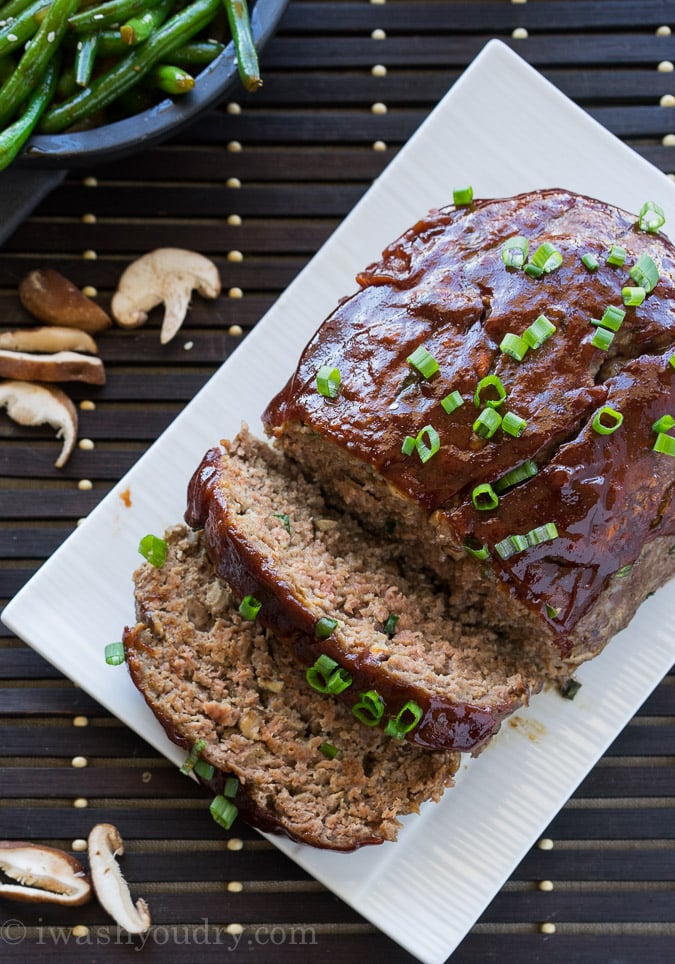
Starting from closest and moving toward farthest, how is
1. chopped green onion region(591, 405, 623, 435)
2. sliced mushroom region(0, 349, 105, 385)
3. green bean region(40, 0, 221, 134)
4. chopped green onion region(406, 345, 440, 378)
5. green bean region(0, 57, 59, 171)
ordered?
chopped green onion region(591, 405, 623, 435) < chopped green onion region(406, 345, 440, 378) < green bean region(0, 57, 59, 171) < green bean region(40, 0, 221, 134) < sliced mushroom region(0, 349, 105, 385)

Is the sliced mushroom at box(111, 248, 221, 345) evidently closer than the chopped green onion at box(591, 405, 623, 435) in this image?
No

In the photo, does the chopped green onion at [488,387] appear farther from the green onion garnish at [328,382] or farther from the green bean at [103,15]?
the green bean at [103,15]

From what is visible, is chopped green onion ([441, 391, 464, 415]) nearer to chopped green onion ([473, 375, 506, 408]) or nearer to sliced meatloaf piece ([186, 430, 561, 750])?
chopped green onion ([473, 375, 506, 408])

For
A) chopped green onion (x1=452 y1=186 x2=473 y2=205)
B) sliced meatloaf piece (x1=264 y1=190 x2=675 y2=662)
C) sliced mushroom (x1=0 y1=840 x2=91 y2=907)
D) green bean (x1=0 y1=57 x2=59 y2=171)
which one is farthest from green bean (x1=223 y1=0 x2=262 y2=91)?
sliced mushroom (x1=0 y1=840 x2=91 y2=907)

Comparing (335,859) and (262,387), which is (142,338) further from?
(335,859)

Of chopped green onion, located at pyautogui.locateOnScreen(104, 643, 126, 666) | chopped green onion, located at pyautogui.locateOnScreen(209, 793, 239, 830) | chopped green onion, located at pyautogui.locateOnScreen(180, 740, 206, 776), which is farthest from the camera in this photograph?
chopped green onion, located at pyautogui.locateOnScreen(104, 643, 126, 666)

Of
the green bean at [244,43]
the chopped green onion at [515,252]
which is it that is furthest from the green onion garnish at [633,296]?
the green bean at [244,43]

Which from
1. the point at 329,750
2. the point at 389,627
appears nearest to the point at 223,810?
the point at 329,750
